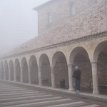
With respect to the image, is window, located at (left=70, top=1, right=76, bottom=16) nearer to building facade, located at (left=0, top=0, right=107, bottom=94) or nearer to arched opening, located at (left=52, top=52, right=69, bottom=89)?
building facade, located at (left=0, top=0, right=107, bottom=94)

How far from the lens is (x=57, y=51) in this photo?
63.6 ft

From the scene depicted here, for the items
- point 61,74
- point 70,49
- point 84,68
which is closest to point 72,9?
point 61,74

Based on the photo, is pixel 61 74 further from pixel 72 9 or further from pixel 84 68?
pixel 72 9

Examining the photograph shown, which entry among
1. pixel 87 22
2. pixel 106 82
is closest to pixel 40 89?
pixel 106 82

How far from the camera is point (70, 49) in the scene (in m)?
17.6

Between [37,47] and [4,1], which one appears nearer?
[37,47]

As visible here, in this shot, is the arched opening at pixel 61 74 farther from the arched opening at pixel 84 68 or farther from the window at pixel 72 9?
the window at pixel 72 9

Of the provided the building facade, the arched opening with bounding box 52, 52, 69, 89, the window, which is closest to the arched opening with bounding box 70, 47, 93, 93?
the building facade

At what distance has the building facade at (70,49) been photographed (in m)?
15.5

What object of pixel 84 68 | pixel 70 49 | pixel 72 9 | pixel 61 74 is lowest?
pixel 61 74

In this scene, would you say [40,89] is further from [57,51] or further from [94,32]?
[94,32]

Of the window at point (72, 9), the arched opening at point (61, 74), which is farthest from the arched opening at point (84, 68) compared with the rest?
the window at point (72, 9)

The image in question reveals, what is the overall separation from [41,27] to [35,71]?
8051 mm

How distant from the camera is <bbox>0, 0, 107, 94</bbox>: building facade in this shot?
612 inches
